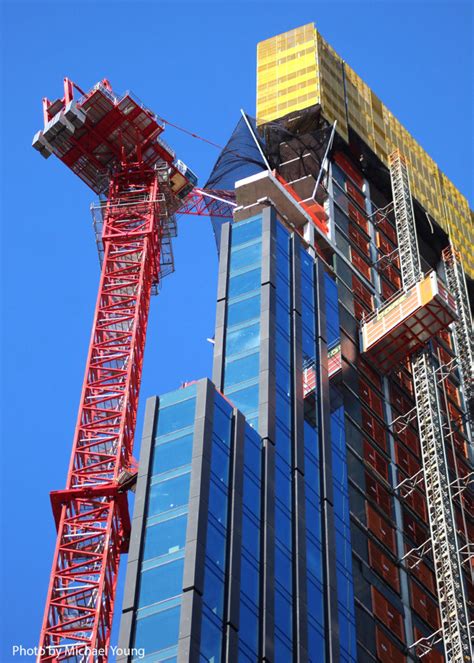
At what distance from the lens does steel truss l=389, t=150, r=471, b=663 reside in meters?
72.6

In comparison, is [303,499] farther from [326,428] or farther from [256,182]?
[256,182]

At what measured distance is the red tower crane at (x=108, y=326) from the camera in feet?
268

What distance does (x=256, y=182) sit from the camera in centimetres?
9206

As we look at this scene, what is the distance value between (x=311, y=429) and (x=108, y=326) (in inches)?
1307

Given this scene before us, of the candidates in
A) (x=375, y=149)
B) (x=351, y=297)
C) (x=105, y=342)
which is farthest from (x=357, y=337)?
(x=375, y=149)

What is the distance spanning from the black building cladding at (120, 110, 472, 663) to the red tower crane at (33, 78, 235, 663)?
15684 millimetres

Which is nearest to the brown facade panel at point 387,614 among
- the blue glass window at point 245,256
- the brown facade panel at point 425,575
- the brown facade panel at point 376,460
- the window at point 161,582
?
the brown facade panel at point 425,575

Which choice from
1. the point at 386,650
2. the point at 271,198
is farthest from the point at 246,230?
the point at 386,650

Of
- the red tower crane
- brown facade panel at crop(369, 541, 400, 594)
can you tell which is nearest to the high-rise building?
brown facade panel at crop(369, 541, 400, 594)

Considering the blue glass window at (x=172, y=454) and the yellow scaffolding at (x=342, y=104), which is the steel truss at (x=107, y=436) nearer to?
the yellow scaffolding at (x=342, y=104)

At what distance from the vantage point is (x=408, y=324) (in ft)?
295

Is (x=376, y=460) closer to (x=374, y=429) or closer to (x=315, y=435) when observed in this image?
(x=374, y=429)

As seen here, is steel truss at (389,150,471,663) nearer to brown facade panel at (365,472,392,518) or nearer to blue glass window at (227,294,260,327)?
brown facade panel at (365,472,392,518)

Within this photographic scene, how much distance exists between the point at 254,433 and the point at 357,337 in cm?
2299
